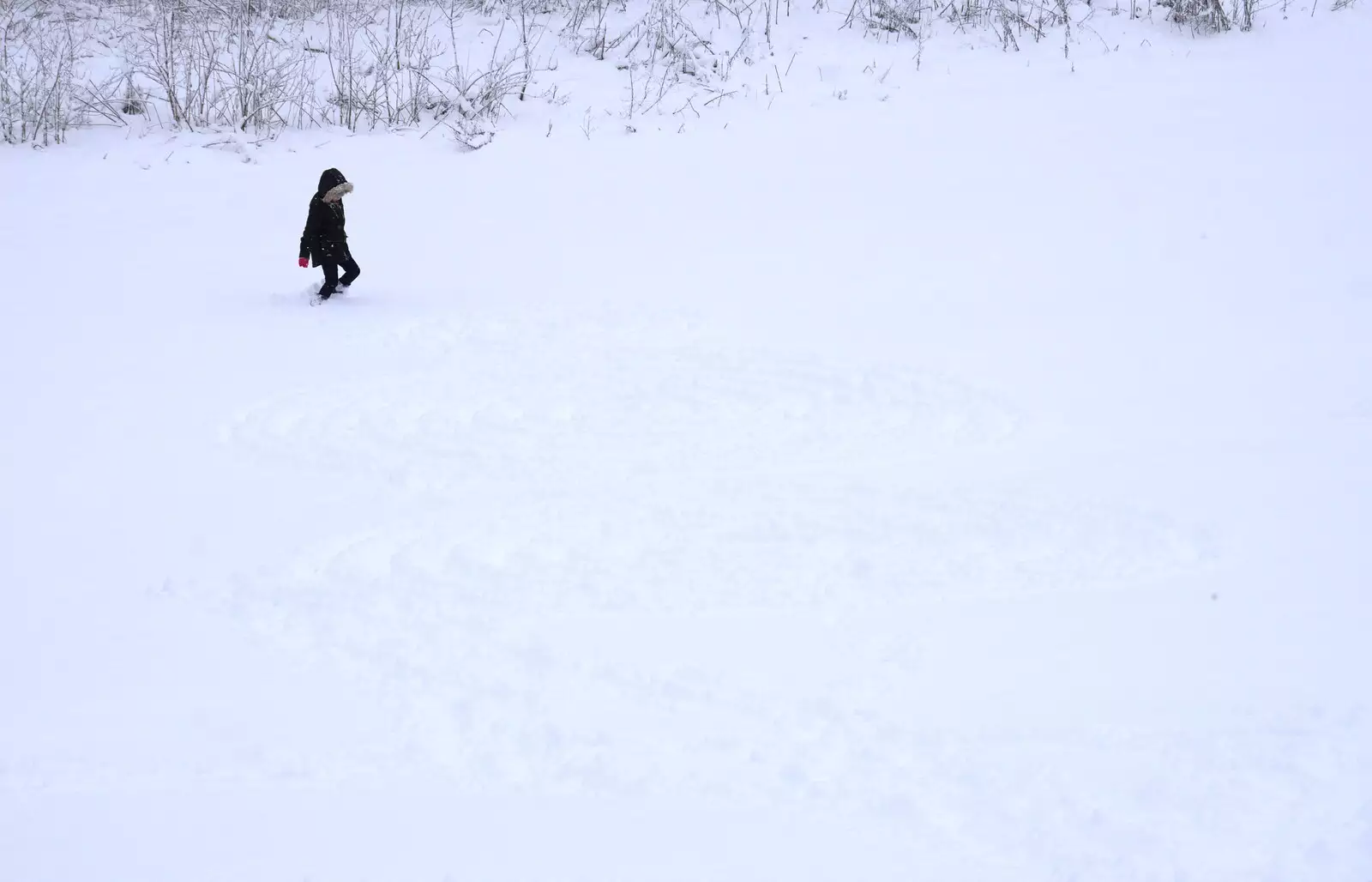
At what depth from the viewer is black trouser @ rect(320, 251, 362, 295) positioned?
26.5 ft

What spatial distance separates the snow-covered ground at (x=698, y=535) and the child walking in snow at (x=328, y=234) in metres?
0.26

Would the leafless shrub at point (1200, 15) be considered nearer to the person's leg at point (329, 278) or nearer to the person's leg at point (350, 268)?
the person's leg at point (350, 268)

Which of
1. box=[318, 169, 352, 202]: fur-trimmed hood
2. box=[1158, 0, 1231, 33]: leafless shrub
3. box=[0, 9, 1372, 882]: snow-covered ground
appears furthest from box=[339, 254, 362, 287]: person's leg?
box=[1158, 0, 1231, 33]: leafless shrub

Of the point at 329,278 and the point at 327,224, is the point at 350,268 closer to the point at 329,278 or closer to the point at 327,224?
the point at 329,278

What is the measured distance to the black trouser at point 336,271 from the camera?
8.08 metres

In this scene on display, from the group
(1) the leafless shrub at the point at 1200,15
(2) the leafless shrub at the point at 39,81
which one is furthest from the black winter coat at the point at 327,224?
(1) the leafless shrub at the point at 1200,15

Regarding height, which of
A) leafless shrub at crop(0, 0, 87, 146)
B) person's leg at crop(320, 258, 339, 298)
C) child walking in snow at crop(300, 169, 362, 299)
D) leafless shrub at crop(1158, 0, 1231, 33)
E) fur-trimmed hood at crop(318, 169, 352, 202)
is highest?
leafless shrub at crop(1158, 0, 1231, 33)

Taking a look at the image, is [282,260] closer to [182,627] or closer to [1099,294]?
[182,627]

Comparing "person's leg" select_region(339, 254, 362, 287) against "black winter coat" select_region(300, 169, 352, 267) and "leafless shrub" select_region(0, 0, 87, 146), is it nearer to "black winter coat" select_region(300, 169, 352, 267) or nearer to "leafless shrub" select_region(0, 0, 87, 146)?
"black winter coat" select_region(300, 169, 352, 267)

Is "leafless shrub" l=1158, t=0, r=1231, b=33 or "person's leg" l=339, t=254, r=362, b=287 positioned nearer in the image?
"person's leg" l=339, t=254, r=362, b=287

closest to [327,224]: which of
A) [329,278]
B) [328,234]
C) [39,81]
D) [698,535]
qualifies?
[328,234]

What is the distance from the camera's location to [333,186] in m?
7.92

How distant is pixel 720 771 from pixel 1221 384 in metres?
4.60

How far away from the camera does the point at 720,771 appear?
146 inches
